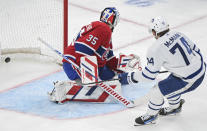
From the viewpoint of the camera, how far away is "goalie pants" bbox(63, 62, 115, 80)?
3656 millimetres

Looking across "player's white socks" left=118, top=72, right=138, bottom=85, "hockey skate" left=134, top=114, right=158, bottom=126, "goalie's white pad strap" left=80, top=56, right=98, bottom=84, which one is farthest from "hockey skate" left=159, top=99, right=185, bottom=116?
"goalie's white pad strap" left=80, top=56, right=98, bottom=84

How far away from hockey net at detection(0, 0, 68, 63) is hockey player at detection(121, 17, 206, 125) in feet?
A: 4.85

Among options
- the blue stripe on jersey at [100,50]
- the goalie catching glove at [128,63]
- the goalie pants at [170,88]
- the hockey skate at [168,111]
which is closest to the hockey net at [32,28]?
the goalie catching glove at [128,63]

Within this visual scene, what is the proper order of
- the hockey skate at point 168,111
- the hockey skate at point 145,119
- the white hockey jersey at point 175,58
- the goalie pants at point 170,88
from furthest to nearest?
the hockey skate at point 168,111
the hockey skate at point 145,119
the goalie pants at point 170,88
the white hockey jersey at point 175,58

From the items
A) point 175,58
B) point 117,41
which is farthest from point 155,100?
point 117,41

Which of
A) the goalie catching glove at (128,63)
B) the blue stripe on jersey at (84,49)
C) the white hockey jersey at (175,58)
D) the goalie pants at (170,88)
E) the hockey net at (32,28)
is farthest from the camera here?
the hockey net at (32,28)

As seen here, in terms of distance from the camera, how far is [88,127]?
11.0 ft

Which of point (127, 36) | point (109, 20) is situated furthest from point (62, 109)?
point (127, 36)

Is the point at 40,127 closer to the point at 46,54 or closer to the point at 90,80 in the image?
the point at 90,80

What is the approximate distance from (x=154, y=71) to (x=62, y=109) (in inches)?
36.4

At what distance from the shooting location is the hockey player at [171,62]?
3025mm

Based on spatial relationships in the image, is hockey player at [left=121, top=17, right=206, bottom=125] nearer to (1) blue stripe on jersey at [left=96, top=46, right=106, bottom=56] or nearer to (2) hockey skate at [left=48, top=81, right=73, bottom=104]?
(1) blue stripe on jersey at [left=96, top=46, right=106, bottom=56]

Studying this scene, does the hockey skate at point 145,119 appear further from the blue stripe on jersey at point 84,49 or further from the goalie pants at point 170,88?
the blue stripe on jersey at point 84,49

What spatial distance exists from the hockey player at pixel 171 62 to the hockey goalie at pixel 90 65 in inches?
17.4
